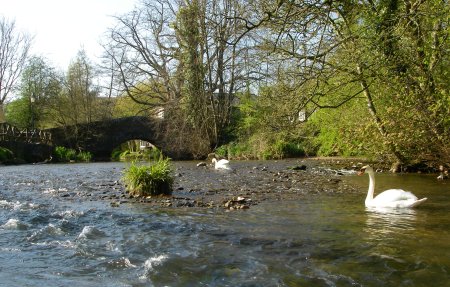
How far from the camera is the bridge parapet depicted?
122 feet

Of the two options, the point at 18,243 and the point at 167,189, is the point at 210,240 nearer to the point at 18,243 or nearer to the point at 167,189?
the point at 18,243

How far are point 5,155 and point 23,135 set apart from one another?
17.7 ft

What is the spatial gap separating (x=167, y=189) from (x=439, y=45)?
897 centimetres

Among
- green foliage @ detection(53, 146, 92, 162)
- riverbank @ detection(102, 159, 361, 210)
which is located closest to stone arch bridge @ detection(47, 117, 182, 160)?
green foliage @ detection(53, 146, 92, 162)

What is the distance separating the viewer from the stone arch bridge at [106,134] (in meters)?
42.6

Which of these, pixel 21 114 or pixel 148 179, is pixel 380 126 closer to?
pixel 148 179

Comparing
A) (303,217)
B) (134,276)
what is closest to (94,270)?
(134,276)

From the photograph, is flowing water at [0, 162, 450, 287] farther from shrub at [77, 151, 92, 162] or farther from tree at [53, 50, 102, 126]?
tree at [53, 50, 102, 126]

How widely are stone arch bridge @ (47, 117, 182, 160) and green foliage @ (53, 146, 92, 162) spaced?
1860 mm

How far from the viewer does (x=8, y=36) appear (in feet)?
166

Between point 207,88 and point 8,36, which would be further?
point 8,36

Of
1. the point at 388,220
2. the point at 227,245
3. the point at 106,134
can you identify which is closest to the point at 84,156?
the point at 106,134

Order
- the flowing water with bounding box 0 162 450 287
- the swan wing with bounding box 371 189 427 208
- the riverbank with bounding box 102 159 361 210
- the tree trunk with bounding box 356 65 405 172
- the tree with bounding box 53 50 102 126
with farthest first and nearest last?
the tree with bounding box 53 50 102 126
the tree trunk with bounding box 356 65 405 172
the riverbank with bounding box 102 159 361 210
the swan wing with bounding box 371 189 427 208
the flowing water with bounding box 0 162 450 287

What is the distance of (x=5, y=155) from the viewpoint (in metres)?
34.2
